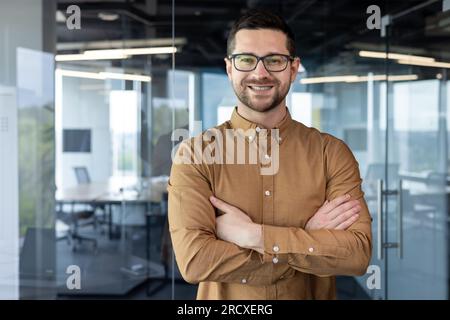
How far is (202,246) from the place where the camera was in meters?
1.36

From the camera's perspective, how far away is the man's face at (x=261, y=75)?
1413mm

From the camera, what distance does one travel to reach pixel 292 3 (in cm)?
452

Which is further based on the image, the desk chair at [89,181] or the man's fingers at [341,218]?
the desk chair at [89,181]

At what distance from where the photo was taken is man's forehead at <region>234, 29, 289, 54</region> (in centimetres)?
142

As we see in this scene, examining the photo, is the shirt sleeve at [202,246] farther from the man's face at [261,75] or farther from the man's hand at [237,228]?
the man's face at [261,75]

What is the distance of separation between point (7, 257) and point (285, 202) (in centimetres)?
234

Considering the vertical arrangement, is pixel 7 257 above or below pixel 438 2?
below

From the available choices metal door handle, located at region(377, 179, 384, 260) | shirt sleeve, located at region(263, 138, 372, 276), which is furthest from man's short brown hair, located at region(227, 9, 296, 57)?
metal door handle, located at region(377, 179, 384, 260)

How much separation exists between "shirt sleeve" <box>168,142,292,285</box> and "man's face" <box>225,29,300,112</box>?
0.26m

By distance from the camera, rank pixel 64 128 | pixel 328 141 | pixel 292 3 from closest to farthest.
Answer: pixel 328 141 < pixel 64 128 < pixel 292 3

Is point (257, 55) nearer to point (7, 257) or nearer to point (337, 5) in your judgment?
point (7, 257)

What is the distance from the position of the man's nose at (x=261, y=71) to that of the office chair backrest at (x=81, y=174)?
2491 mm

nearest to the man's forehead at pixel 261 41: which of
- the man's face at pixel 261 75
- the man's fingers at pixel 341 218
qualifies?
the man's face at pixel 261 75
